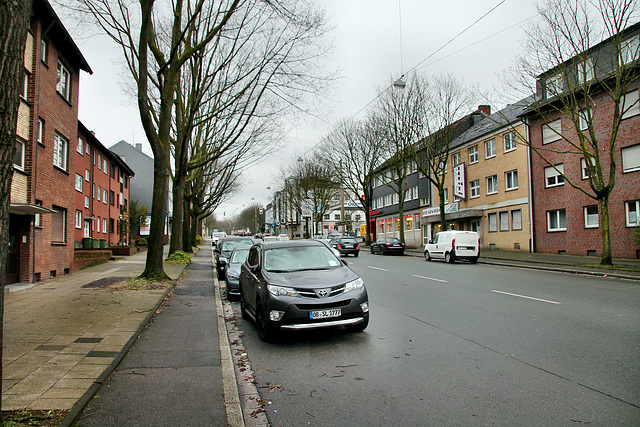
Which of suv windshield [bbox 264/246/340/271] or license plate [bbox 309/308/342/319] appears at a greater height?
suv windshield [bbox 264/246/340/271]

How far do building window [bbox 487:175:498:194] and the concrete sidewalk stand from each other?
26.9 m

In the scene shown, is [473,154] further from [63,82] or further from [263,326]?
[263,326]

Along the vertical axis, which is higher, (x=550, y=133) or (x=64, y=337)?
(x=550, y=133)

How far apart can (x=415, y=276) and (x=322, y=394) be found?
11913 millimetres

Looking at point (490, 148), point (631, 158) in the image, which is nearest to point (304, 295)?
point (631, 158)

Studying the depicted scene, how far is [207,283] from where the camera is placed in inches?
587

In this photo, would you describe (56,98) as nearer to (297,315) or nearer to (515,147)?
(297,315)

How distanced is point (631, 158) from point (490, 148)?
12276mm

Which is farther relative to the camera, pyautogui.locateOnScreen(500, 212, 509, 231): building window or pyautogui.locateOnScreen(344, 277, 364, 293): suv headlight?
pyautogui.locateOnScreen(500, 212, 509, 231): building window

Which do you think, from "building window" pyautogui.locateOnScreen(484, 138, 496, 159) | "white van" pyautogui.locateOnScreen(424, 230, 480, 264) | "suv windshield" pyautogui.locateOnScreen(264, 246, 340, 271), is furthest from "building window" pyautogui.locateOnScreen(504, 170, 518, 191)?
"suv windshield" pyautogui.locateOnScreen(264, 246, 340, 271)

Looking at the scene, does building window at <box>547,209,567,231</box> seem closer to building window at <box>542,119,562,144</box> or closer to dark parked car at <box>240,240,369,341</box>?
building window at <box>542,119,562,144</box>

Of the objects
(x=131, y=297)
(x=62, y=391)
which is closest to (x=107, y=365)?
(x=62, y=391)

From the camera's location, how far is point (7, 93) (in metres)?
3.12

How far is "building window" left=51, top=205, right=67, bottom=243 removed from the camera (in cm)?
1612
